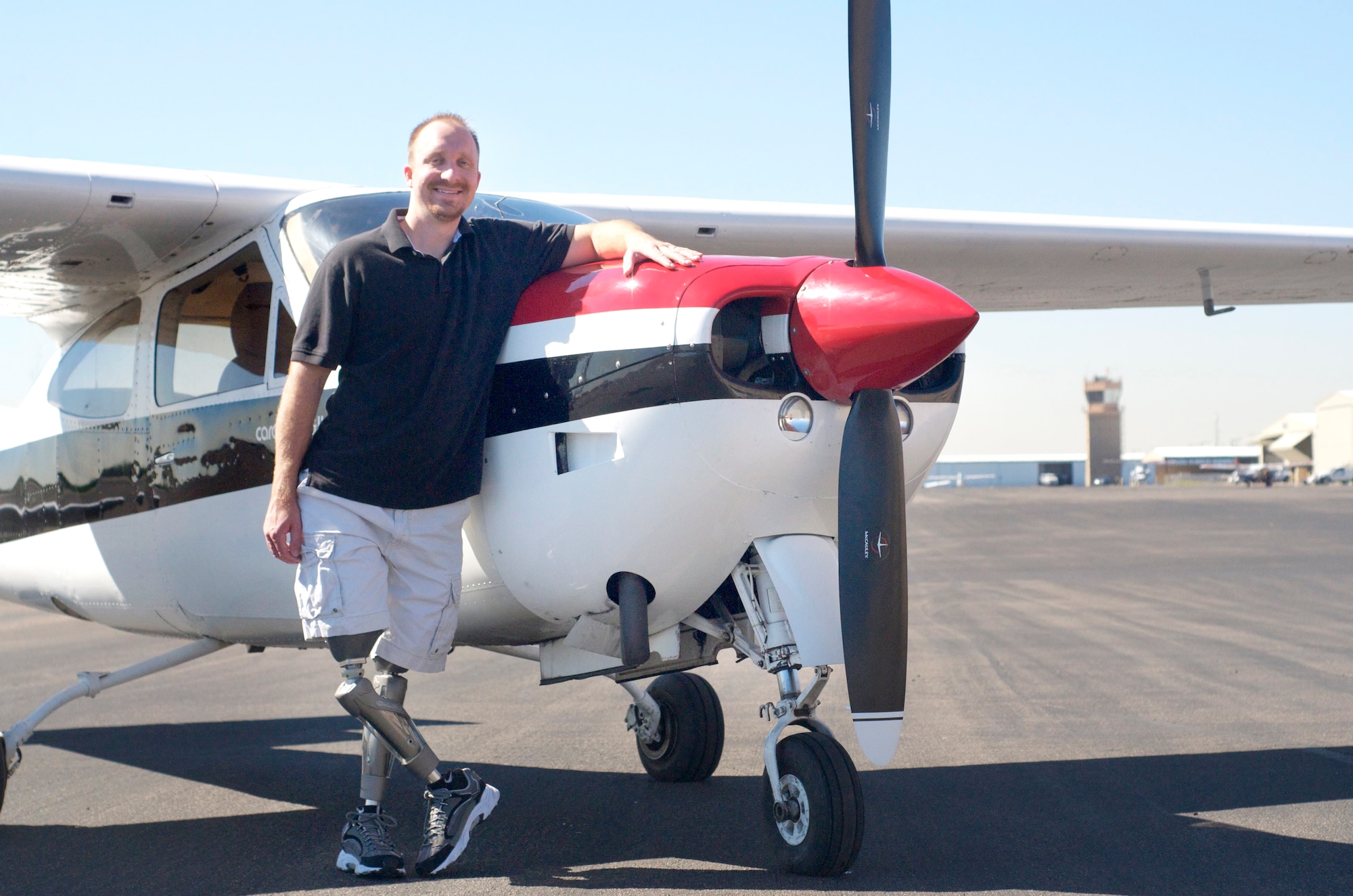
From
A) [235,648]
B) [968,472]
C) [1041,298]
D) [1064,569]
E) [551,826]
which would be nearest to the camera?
[551,826]

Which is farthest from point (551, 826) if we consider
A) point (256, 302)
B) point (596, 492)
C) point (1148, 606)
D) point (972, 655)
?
point (1148, 606)

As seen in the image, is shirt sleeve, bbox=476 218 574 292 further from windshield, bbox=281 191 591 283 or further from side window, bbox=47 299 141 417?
side window, bbox=47 299 141 417

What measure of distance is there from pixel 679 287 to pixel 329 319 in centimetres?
101

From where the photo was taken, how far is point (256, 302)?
4.35 m

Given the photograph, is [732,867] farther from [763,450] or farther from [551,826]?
[763,450]

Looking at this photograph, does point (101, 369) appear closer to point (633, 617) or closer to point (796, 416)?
point (633, 617)

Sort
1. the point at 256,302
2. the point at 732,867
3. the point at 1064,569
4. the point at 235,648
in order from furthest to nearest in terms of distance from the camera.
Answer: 1. the point at 1064,569
2. the point at 235,648
3. the point at 256,302
4. the point at 732,867

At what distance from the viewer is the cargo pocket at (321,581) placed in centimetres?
332

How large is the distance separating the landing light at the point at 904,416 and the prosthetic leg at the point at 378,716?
1637 mm

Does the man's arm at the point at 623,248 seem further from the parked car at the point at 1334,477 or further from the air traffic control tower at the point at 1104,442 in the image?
the air traffic control tower at the point at 1104,442

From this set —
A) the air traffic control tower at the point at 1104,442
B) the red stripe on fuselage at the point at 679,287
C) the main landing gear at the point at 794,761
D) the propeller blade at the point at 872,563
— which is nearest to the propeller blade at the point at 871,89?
the red stripe on fuselage at the point at 679,287

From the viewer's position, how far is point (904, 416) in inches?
132

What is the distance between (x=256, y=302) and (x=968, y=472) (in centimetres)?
13759

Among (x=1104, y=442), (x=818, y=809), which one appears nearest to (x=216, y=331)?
(x=818, y=809)
